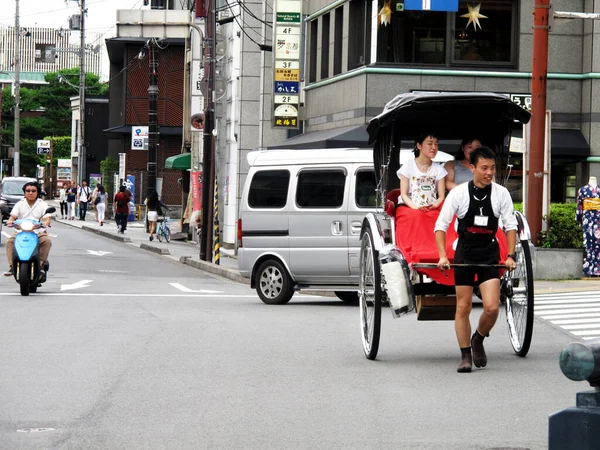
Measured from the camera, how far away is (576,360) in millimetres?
3586

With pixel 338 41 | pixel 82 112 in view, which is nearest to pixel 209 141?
pixel 338 41

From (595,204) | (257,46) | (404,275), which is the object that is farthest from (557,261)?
(257,46)

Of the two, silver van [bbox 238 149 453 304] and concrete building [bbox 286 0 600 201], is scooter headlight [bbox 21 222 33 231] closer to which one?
silver van [bbox 238 149 453 304]

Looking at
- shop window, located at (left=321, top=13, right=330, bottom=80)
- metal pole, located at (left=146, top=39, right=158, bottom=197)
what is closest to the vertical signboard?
shop window, located at (left=321, top=13, right=330, bottom=80)

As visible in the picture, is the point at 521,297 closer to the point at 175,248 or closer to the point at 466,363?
the point at 466,363

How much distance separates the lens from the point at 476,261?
32.4 feet

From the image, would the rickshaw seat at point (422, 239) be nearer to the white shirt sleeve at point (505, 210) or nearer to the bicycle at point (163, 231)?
the white shirt sleeve at point (505, 210)

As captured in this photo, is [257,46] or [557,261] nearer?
[557,261]

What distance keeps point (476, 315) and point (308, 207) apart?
3.57 m

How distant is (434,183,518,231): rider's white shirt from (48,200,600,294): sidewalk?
960cm

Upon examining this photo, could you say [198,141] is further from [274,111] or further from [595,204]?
[595,204]

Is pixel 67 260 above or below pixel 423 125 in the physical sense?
below

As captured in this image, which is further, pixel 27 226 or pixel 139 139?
pixel 139 139

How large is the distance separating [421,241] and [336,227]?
24.0 feet
